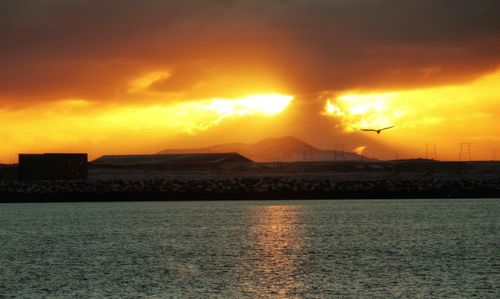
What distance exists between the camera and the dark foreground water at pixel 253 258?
118 ft

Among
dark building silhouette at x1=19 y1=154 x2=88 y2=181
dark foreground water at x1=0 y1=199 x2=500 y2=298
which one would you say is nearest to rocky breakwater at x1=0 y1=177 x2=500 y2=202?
dark building silhouette at x1=19 y1=154 x2=88 y2=181

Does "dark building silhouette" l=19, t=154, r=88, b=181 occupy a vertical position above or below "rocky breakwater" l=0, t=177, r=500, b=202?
above

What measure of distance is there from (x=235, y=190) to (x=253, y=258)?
96795mm

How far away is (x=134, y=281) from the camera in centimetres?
3866

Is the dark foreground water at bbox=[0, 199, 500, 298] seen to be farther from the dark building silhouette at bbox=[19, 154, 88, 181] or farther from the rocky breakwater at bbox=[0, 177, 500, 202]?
the dark building silhouette at bbox=[19, 154, 88, 181]

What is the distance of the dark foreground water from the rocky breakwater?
57149 millimetres

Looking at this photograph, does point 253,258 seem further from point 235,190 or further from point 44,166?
point 44,166

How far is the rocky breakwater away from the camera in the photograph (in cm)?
14188

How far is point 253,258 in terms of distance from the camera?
4800 centimetres

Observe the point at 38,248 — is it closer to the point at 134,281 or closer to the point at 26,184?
the point at 134,281

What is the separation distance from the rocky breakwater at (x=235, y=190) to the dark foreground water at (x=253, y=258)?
57149 millimetres

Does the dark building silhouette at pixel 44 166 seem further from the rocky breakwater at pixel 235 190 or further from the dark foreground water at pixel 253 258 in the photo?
the dark foreground water at pixel 253 258

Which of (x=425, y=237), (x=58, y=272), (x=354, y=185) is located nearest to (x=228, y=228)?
(x=425, y=237)

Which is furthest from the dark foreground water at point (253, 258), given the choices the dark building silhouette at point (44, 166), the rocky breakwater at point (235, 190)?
the dark building silhouette at point (44, 166)
